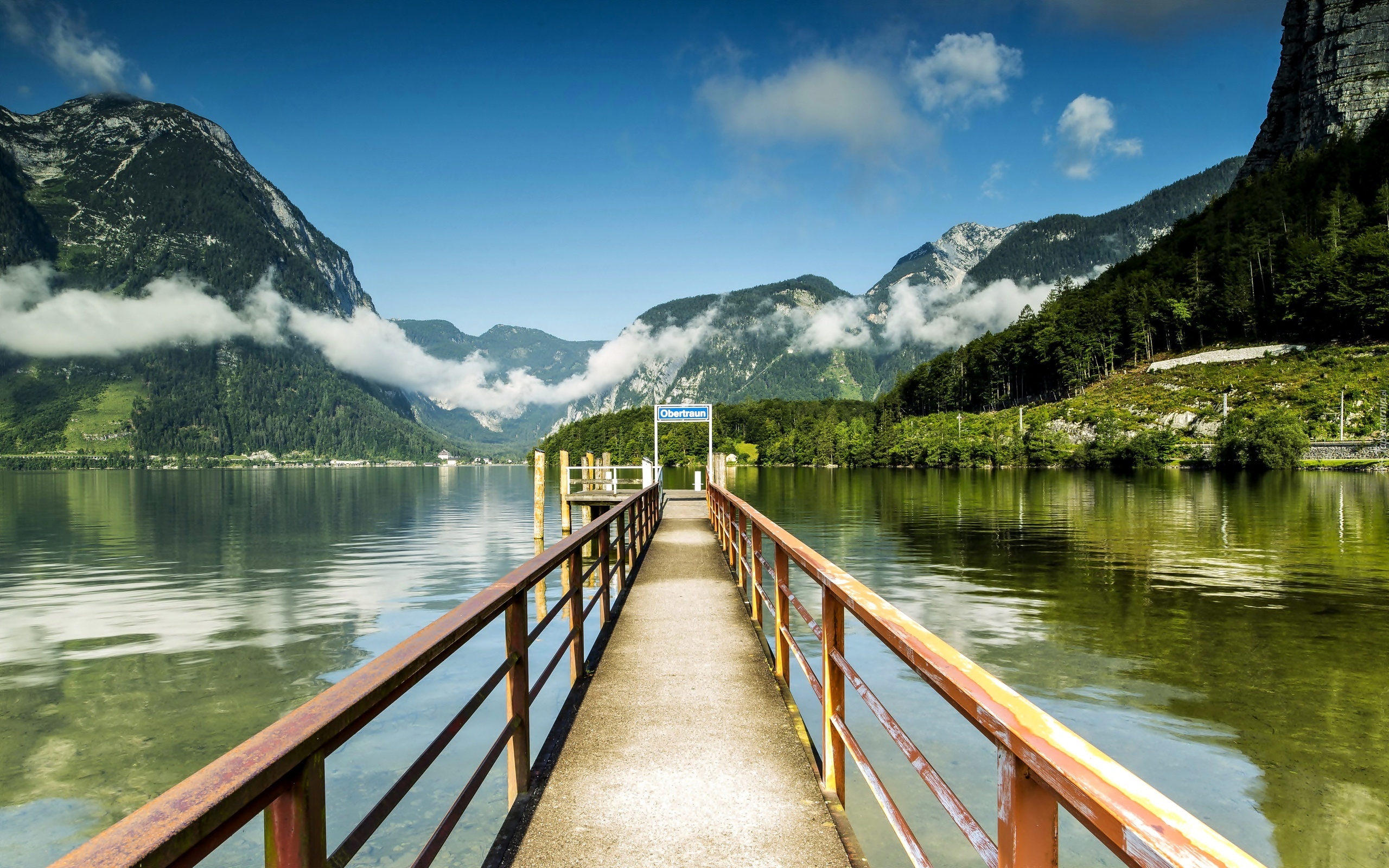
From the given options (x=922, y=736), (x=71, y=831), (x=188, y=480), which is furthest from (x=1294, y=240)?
(x=188, y=480)

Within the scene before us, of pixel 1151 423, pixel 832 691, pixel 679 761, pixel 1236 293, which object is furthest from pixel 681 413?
pixel 1236 293

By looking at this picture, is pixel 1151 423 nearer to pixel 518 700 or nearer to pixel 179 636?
pixel 179 636

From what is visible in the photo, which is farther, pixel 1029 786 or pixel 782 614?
pixel 782 614

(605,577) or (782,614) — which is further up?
(782,614)

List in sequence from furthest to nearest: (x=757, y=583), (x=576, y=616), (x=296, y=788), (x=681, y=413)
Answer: (x=681, y=413) < (x=757, y=583) < (x=576, y=616) < (x=296, y=788)

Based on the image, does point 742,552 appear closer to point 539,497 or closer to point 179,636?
point 179,636

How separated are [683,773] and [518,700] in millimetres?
1109

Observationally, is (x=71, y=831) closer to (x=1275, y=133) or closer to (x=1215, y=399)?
(x=1215, y=399)

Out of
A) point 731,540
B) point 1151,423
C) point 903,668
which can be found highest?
point 1151,423

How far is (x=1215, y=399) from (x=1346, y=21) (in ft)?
315

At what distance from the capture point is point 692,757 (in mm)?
4691

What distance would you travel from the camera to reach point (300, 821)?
6.03ft

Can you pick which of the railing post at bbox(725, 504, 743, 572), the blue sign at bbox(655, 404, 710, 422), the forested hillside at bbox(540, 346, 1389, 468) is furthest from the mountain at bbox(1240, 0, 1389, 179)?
the railing post at bbox(725, 504, 743, 572)

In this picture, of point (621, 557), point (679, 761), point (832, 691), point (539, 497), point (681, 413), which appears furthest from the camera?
point (539, 497)
